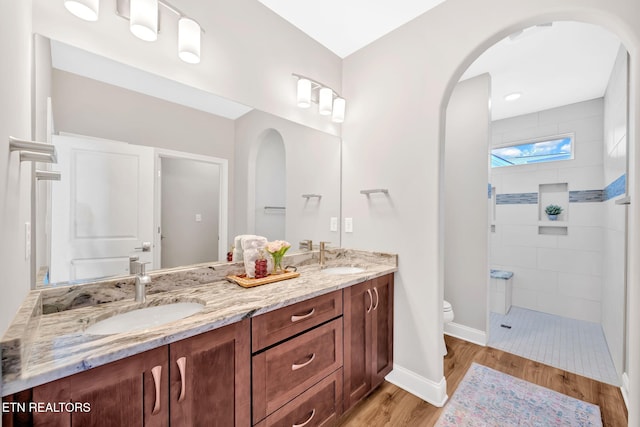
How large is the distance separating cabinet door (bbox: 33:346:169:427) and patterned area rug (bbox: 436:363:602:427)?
160 centimetres

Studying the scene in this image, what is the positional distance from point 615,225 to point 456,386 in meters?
2.00

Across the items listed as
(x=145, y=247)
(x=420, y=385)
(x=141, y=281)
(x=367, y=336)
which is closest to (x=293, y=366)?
(x=367, y=336)

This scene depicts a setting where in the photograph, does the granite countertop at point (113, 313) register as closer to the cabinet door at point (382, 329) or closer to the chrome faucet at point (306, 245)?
the cabinet door at point (382, 329)

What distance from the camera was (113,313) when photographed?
1071 millimetres

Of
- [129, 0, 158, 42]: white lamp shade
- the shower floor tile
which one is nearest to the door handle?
[129, 0, 158, 42]: white lamp shade

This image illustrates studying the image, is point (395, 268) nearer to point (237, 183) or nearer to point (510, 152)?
point (237, 183)

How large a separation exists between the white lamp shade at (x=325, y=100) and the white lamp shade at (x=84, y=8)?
140 centimetres

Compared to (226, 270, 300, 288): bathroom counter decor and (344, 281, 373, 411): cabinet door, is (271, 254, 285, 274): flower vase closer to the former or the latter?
(226, 270, 300, 288): bathroom counter decor

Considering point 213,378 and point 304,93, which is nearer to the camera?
point 213,378

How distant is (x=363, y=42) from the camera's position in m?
2.18

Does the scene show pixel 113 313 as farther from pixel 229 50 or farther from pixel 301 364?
pixel 229 50

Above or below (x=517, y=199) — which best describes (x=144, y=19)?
above

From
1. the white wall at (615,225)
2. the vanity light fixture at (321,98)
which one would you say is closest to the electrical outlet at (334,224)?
the vanity light fixture at (321,98)

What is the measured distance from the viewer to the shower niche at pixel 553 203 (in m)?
3.33
